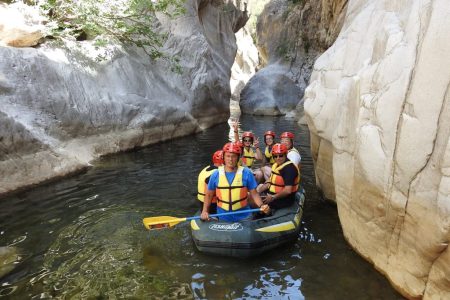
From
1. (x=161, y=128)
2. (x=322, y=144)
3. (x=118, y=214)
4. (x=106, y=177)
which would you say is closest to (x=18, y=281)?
(x=118, y=214)

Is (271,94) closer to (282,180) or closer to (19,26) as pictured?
(19,26)

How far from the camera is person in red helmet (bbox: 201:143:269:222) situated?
5781 mm

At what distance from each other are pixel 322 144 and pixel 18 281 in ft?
20.2

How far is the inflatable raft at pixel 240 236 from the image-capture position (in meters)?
5.59

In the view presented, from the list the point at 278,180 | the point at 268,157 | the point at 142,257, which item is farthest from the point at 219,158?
the point at 268,157

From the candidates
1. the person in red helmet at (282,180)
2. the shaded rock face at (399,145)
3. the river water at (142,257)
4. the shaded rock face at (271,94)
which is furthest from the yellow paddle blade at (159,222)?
the shaded rock face at (271,94)

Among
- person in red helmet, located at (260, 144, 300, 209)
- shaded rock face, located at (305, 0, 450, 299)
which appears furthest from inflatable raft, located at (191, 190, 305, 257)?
shaded rock face, located at (305, 0, 450, 299)

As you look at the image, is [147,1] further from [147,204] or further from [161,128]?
[147,204]

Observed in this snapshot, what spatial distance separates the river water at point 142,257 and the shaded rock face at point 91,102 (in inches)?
45.3

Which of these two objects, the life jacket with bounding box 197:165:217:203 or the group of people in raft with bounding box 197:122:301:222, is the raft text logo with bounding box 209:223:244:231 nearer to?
the group of people in raft with bounding box 197:122:301:222

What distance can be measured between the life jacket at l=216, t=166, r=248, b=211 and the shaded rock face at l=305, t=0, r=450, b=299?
1630 mm

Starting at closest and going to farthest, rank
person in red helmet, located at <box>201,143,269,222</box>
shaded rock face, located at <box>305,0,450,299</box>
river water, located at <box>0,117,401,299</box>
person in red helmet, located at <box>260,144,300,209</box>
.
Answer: shaded rock face, located at <box>305,0,450,299</box> → river water, located at <box>0,117,401,299</box> → person in red helmet, located at <box>201,143,269,222</box> → person in red helmet, located at <box>260,144,300,209</box>

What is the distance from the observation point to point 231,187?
587 centimetres

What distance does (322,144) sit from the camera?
8016 millimetres
